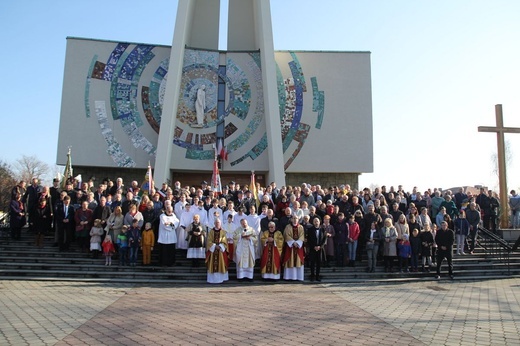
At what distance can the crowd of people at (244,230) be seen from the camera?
1137 cm

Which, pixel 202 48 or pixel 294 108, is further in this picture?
pixel 294 108

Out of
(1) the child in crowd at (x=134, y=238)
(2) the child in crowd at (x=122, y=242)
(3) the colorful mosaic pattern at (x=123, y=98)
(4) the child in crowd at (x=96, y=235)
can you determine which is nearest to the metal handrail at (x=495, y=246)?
(1) the child in crowd at (x=134, y=238)

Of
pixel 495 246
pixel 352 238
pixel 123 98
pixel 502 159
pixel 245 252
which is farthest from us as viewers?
pixel 123 98

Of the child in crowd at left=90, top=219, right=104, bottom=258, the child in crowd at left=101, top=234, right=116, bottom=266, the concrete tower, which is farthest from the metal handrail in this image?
the child in crowd at left=90, top=219, right=104, bottom=258

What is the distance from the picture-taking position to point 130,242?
11.5 m

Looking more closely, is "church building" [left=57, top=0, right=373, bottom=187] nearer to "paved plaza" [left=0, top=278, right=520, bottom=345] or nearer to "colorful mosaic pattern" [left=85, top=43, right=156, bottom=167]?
"colorful mosaic pattern" [left=85, top=43, right=156, bottom=167]

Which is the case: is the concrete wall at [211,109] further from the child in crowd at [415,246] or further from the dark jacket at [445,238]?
the dark jacket at [445,238]

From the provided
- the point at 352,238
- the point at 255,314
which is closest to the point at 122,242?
the point at 255,314

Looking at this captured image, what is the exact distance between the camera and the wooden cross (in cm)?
1628

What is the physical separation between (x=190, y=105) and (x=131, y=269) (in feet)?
40.3

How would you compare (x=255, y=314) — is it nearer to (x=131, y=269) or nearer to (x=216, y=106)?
(x=131, y=269)

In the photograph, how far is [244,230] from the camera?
11445 millimetres

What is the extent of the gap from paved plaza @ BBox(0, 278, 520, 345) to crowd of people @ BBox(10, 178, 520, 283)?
1115 millimetres

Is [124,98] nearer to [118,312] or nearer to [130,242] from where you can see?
[130,242]
